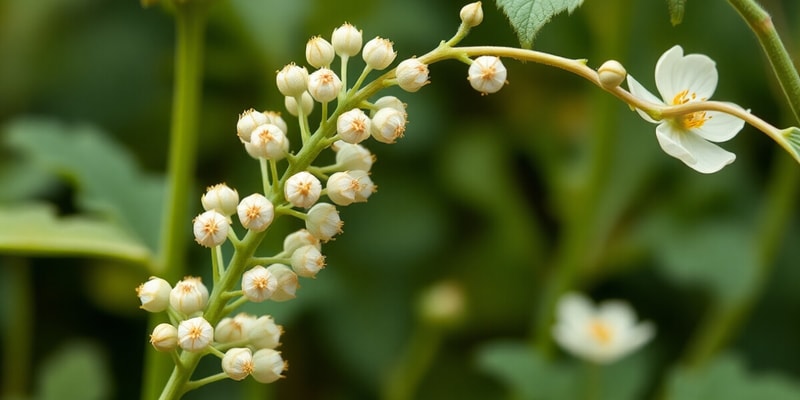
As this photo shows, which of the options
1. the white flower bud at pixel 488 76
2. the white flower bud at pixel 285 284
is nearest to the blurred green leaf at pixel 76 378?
the white flower bud at pixel 285 284

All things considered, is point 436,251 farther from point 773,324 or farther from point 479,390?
point 773,324

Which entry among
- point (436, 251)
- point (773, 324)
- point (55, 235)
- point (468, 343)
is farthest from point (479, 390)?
point (55, 235)

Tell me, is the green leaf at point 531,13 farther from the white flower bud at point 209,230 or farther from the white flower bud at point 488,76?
the white flower bud at point 209,230

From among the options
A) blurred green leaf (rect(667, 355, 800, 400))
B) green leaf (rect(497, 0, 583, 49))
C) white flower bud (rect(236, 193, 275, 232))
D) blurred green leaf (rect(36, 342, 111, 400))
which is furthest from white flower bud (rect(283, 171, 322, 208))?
blurred green leaf (rect(36, 342, 111, 400))

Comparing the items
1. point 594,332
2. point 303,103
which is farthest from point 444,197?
point 303,103

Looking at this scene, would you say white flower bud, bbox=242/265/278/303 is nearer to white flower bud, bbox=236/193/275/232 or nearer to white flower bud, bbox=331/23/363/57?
white flower bud, bbox=236/193/275/232
